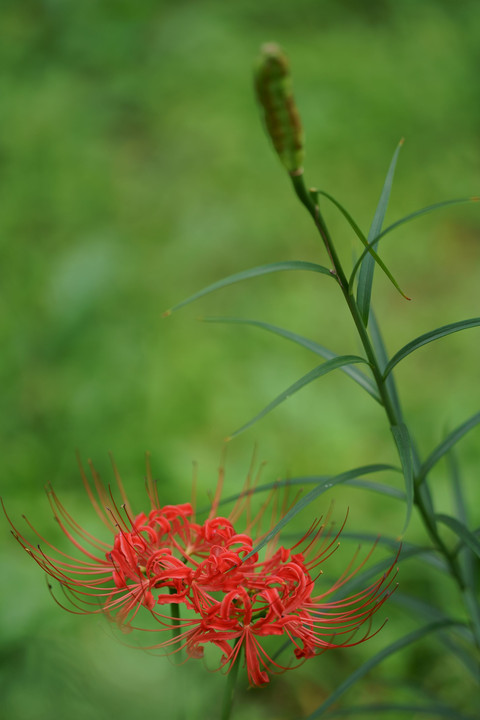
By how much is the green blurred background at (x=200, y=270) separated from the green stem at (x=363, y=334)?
225 mm

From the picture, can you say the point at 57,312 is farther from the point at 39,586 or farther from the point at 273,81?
the point at 273,81

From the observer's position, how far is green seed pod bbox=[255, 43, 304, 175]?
1.48 ft

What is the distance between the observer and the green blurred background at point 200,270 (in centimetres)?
125

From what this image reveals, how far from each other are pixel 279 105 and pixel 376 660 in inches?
19.2

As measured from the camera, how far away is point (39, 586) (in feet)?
4.17

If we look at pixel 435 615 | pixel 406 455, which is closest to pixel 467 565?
pixel 435 615

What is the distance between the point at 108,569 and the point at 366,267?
1.14 feet

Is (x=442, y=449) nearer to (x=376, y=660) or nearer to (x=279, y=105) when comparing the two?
(x=376, y=660)

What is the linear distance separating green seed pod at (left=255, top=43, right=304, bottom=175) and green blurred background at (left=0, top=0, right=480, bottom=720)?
53 cm

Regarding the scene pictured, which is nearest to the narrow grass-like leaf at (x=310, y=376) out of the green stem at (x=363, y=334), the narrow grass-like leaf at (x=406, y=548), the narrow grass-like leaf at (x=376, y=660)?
the green stem at (x=363, y=334)

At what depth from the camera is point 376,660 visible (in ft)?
2.28

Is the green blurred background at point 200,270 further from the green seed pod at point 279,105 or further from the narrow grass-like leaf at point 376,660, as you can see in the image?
the green seed pod at point 279,105

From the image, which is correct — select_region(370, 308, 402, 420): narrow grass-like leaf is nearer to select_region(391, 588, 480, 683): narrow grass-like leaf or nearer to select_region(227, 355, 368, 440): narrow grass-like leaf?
select_region(227, 355, 368, 440): narrow grass-like leaf

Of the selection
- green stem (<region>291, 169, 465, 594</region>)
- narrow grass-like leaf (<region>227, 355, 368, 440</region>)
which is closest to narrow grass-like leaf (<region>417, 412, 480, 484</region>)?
green stem (<region>291, 169, 465, 594</region>)
